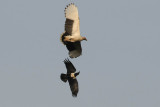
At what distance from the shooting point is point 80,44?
43.5m

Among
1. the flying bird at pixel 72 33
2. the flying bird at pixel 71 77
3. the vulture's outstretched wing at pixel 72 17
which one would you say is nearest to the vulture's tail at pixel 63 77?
the flying bird at pixel 71 77

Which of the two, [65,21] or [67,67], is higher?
[65,21]

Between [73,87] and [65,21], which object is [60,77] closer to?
[73,87]

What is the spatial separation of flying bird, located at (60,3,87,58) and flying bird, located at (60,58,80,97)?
2.53 meters

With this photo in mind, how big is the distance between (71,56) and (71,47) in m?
0.66

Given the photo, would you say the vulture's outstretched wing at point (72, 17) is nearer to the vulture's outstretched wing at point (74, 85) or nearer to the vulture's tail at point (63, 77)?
the vulture's tail at point (63, 77)

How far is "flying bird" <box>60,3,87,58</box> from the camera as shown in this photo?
42.2m

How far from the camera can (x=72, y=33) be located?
42.6 meters

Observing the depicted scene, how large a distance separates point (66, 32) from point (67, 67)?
4184mm

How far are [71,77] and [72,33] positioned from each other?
15.1ft

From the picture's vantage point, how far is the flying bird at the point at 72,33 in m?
42.2

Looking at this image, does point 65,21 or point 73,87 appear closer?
point 65,21

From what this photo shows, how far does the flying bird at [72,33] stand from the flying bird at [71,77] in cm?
253

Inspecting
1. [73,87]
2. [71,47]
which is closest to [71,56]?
[71,47]
